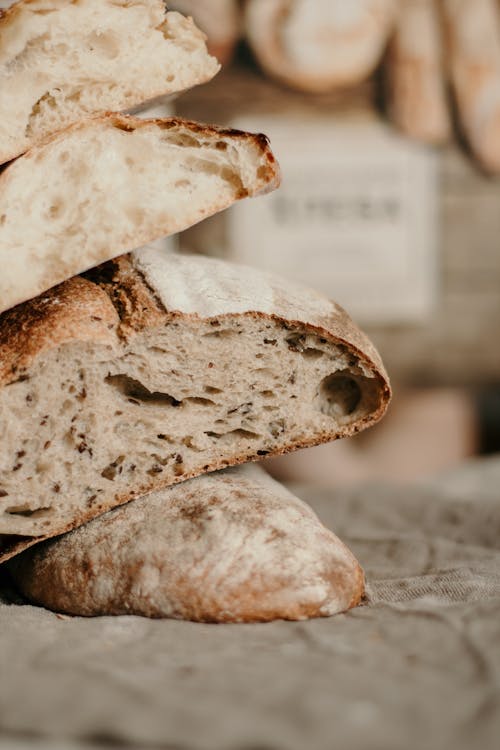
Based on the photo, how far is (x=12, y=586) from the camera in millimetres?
1414

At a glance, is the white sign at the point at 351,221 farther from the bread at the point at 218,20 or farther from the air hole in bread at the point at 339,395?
the air hole in bread at the point at 339,395

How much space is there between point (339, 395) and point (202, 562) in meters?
0.38

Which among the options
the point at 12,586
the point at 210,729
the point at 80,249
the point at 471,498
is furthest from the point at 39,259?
the point at 471,498

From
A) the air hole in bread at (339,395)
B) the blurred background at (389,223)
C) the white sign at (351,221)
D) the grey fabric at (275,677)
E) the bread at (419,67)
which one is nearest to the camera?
the grey fabric at (275,677)

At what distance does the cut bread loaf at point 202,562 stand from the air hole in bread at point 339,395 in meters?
0.17

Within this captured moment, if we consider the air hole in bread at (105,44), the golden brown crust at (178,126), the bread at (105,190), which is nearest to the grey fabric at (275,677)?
the bread at (105,190)

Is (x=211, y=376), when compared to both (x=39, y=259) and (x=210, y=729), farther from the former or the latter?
(x=210, y=729)

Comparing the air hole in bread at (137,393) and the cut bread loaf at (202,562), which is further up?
the air hole in bread at (137,393)

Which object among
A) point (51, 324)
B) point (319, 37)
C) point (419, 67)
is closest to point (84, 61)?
point (51, 324)

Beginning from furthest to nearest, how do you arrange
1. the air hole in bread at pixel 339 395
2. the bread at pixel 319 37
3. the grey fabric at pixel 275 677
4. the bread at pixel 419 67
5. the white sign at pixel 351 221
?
the white sign at pixel 351 221, the bread at pixel 419 67, the bread at pixel 319 37, the air hole in bread at pixel 339 395, the grey fabric at pixel 275 677

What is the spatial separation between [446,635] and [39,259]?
70 cm

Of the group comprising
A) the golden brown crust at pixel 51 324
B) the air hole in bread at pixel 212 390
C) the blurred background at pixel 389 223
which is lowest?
the blurred background at pixel 389 223

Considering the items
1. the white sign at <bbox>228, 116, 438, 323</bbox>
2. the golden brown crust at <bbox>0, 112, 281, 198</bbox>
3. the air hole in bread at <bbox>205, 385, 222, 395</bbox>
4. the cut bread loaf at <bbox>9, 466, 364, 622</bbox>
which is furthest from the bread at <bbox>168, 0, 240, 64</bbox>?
the cut bread loaf at <bbox>9, 466, 364, 622</bbox>

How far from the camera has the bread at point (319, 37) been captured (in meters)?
3.02
